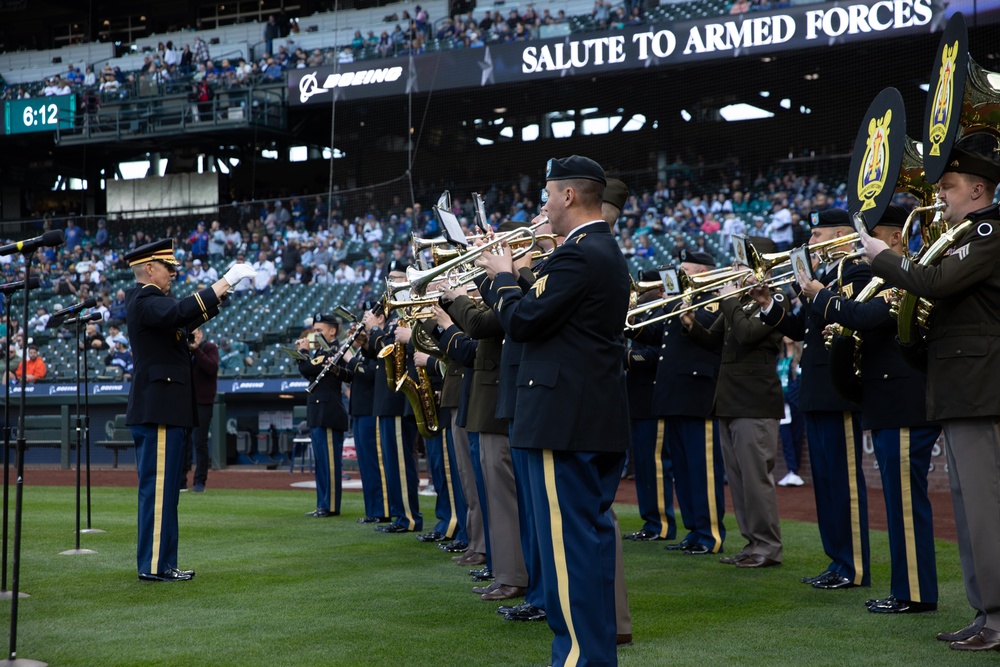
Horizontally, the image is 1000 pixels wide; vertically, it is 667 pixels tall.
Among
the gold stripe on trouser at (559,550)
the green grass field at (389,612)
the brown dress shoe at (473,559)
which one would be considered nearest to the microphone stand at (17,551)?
the green grass field at (389,612)

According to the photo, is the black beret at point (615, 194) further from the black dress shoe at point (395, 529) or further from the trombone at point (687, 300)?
the black dress shoe at point (395, 529)

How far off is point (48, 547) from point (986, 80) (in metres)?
7.64

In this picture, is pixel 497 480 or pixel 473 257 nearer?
pixel 473 257

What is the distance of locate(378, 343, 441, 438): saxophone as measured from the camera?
9.02 meters

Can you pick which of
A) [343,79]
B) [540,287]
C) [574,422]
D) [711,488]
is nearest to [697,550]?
[711,488]

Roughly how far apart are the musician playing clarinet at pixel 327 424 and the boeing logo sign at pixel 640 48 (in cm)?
1397

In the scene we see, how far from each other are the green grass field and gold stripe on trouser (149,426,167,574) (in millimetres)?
221

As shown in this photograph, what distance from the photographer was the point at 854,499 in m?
6.47

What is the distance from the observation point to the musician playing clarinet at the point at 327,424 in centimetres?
1118

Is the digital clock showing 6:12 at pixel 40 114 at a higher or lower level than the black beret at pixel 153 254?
higher

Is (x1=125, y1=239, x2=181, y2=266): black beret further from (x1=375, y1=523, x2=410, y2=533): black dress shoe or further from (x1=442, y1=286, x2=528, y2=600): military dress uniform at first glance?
(x1=375, y1=523, x2=410, y2=533): black dress shoe

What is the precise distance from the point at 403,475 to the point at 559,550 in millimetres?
5694

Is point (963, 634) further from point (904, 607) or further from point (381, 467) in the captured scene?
point (381, 467)

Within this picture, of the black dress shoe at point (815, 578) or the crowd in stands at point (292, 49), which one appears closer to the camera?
the black dress shoe at point (815, 578)
